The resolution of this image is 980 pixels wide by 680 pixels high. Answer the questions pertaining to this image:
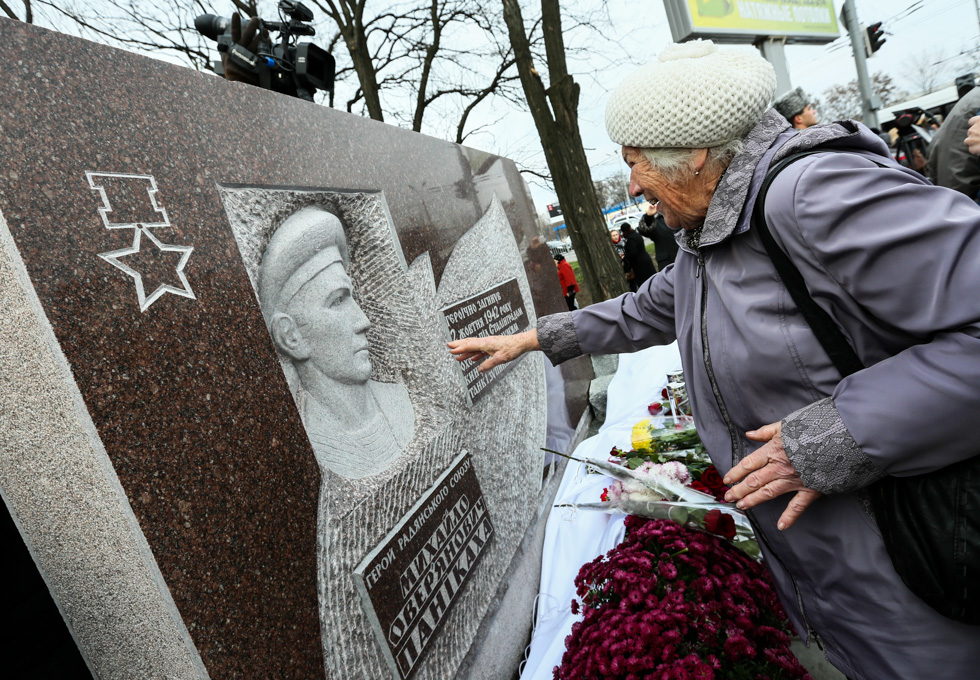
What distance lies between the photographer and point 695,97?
124 centimetres

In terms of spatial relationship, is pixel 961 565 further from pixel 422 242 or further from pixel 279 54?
pixel 279 54

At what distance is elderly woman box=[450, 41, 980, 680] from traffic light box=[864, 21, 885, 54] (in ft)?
39.3

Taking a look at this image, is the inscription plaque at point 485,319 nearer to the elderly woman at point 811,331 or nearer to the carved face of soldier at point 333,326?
the carved face of soldier at point 333,326

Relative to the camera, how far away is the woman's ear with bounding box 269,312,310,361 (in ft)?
5.70

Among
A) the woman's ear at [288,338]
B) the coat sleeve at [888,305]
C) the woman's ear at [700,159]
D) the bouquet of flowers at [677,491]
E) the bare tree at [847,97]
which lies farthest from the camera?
the bare tree at [847,97]

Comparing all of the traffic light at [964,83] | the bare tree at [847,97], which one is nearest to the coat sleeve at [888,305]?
the traffic light at [964,83]

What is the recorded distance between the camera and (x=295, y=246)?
1.85 meters

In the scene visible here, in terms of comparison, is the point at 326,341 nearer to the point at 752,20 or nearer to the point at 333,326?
the point at 333,326

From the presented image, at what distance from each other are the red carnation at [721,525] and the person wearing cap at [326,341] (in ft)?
3.89

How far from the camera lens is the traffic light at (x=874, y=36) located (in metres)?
10.2

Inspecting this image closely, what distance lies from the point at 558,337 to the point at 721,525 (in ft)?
3.03

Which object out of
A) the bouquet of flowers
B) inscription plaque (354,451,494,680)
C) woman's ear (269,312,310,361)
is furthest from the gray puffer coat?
woman's ear (269,312,310,361)

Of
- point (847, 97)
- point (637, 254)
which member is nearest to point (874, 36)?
point (637, 254)

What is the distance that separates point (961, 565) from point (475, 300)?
94.0 inches
